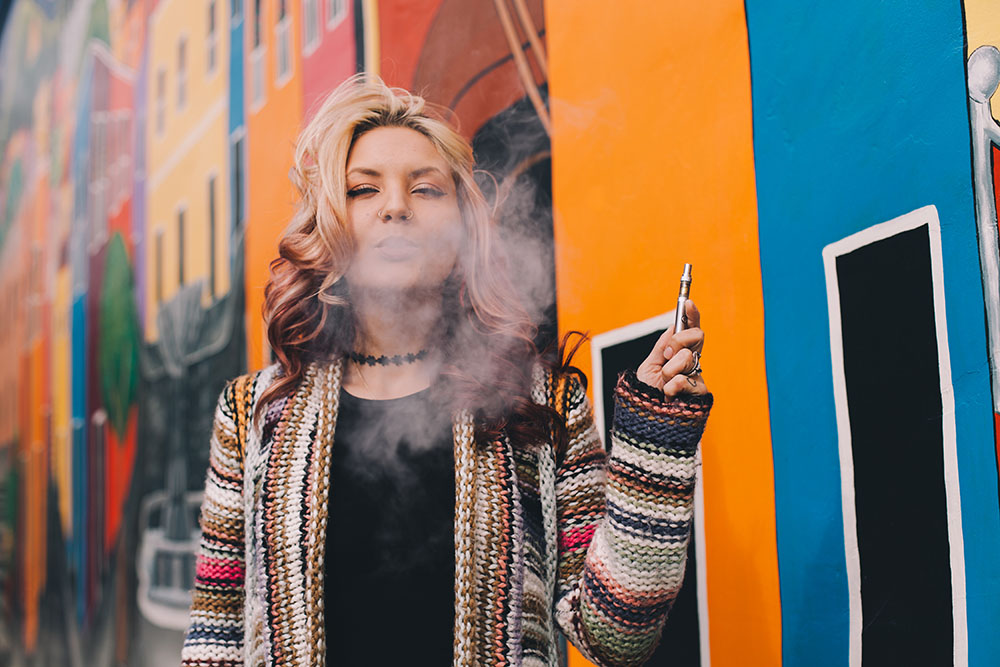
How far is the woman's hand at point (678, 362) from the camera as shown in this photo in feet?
3.34

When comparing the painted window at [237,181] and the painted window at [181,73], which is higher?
the painted window at [181,73]

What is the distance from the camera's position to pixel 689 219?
1.45 m

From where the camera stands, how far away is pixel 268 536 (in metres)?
1.18

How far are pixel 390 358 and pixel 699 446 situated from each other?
49 centimetres

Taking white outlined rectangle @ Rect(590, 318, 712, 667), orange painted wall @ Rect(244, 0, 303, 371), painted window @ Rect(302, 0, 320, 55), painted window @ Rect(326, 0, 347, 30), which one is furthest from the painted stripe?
white outlined rectangle @ Rect(590, 318, 712, 667)

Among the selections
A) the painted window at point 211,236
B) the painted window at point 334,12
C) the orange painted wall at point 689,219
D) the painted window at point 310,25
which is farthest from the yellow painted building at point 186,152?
the orange painted wall at point 689,219

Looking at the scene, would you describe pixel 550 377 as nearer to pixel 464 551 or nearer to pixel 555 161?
pixel 464 551

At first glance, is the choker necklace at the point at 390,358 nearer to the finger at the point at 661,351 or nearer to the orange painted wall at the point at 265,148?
the finger at the point at 661,351

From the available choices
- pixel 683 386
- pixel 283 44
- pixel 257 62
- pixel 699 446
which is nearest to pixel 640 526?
pixel 683 386

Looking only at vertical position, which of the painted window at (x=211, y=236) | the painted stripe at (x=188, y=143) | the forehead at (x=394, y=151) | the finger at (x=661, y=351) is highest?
the painted stripe at (x=188, y=143)

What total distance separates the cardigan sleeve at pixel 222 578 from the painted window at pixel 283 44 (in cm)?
147

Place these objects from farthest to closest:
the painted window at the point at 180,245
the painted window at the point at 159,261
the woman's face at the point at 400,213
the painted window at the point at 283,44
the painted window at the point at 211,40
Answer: the painted window at the point at 159,261
the painted window at the point at 180,245
the painted window at the point at 211,40
the painted window at the point at 283,44
the woman's face at the point at 400,213

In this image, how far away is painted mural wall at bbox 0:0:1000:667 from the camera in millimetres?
1062

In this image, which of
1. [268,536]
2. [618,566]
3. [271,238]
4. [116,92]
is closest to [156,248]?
[116,92]
